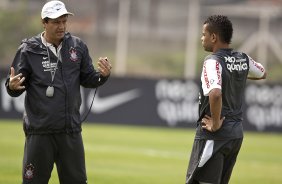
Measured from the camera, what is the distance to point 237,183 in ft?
46.4

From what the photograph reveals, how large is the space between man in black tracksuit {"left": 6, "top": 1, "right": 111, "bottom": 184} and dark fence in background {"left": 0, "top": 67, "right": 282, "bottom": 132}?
660 inches

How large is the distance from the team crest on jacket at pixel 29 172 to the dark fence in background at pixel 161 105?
1689 centimetres

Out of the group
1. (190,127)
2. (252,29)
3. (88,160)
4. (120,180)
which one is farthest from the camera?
(252,29)

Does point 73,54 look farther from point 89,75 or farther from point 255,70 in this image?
point 255,70

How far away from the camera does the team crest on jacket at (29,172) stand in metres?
8.29

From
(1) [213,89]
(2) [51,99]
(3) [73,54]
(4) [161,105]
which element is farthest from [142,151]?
(1) [213,89]

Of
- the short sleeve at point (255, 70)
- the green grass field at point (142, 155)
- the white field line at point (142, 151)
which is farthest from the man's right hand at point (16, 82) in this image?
the white field line at point (142, 151)

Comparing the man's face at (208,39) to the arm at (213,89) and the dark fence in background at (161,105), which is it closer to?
the arm at (213,89)

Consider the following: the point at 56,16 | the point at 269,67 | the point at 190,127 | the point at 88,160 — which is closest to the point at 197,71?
the point at 269,67

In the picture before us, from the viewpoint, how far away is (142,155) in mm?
18500

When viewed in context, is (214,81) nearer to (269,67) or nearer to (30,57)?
(30,57)

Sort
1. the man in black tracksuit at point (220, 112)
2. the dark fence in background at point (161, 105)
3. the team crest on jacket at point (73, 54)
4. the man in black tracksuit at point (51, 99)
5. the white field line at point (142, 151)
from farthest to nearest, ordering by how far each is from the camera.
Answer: the dark fence in background at point (161, 105) → the white field line at point (142, 151) → the team crest on jacket at point (73, 54) → the man in black tracksuit at point (51, 99) → the man in black tracksuit at point (220, 112)

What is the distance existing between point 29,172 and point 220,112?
7.04 ft

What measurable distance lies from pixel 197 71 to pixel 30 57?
78.9 feet
